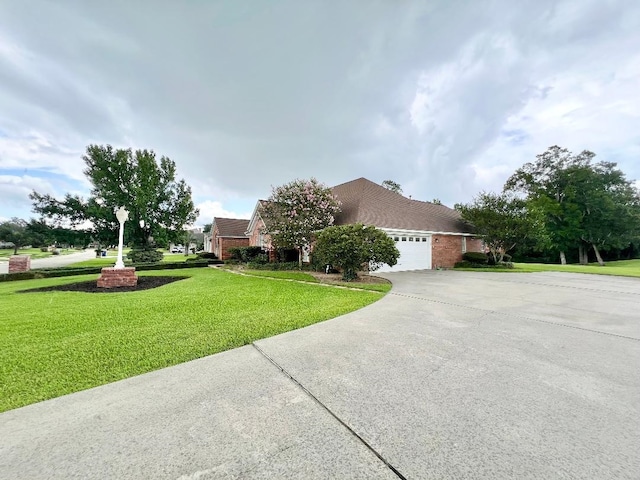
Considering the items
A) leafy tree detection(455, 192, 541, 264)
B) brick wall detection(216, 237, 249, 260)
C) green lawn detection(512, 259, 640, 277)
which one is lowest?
green lawn detection(512, 259, 640, 277)

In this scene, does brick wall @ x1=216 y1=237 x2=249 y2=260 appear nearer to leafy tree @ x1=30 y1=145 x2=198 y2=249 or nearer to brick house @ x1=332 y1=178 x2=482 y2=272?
leafy tree @ x1=30 y1=145 x2=198 y2=249

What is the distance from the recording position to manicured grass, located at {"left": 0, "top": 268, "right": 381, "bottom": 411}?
3227 mm

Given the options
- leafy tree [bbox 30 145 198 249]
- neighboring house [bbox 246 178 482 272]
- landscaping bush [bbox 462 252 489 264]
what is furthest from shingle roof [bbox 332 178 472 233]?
leafy tree [bbox 30 145 198 249]

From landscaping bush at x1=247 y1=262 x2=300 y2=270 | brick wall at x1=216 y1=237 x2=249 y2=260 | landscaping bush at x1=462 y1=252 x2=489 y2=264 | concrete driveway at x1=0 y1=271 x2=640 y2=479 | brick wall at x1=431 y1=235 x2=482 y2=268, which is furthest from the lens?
brick wall at x1=216 y1=237 x2=249 y2=260

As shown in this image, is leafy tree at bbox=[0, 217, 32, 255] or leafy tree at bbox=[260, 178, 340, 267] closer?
leafy tree at bbox=[260, 178, 340, 267]

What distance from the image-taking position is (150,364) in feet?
11.4

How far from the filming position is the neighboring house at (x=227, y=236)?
27.0 m

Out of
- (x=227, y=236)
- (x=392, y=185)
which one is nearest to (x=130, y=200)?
(x=227, y=236)

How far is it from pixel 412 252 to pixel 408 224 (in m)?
1.87

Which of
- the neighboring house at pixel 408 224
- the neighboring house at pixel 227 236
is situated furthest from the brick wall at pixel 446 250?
the neighboring house at pixel 227 236

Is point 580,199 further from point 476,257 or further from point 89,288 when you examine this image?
point 89,288

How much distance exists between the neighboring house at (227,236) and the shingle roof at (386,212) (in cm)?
1186

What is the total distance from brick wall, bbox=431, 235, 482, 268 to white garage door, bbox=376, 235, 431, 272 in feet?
1.81

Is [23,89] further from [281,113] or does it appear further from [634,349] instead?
[634,349]
